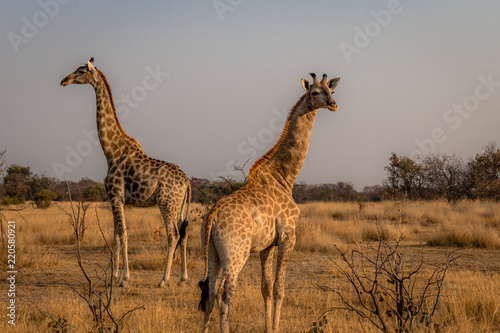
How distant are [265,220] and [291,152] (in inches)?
43.5

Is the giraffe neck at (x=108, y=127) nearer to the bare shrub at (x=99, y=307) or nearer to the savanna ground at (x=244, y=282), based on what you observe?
the savanna ground at (x=244, y=282)

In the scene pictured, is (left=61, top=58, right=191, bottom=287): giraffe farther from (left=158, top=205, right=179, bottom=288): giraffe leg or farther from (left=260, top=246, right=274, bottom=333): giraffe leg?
(left=260, top=246, right=274, bottom=333): giraffe leg

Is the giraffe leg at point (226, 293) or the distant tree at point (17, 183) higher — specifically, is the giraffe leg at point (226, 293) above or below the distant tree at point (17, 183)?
below

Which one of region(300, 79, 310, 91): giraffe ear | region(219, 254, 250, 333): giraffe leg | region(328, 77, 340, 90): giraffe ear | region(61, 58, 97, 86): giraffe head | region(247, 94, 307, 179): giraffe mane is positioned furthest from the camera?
region(61, 58, 97, 86): giraffe head

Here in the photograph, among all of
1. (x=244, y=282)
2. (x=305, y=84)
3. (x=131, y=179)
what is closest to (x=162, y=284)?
(x=244, y=282)

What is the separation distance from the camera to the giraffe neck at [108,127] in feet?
28.8

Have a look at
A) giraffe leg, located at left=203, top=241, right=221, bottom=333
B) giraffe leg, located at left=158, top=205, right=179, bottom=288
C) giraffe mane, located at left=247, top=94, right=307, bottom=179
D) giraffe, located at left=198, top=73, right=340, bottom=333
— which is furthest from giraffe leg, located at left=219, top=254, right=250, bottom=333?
giraffe leg, located at left=158, top=205, right=179, bottom=288

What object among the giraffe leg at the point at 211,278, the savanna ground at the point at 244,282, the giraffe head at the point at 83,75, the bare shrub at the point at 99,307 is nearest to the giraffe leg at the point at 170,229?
the savanna ground at the point at 244,282

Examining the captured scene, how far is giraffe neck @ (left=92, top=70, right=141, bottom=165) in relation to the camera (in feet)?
28.8

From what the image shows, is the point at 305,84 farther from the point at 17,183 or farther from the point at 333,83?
the point at 17,183

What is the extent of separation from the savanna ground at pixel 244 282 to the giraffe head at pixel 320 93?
1.47 metres

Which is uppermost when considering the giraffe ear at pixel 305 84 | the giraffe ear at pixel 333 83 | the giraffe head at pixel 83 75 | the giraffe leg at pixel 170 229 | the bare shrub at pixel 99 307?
the giraffe head at pixel 83 75

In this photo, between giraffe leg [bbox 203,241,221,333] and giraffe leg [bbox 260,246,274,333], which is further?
giraffe leg [bbox 260,246,274,333]

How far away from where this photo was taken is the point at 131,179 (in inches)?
334
